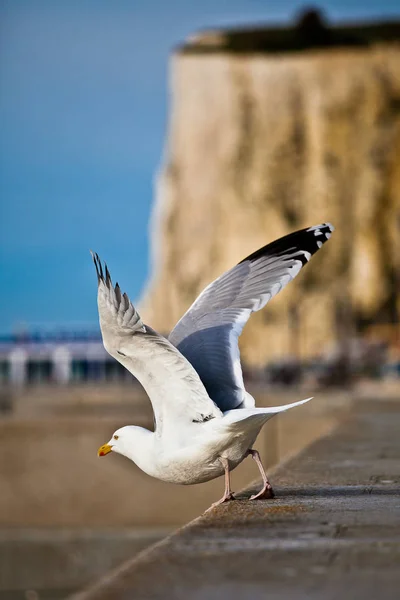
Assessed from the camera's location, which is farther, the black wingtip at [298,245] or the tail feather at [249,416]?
the black wingtip at [298,245]

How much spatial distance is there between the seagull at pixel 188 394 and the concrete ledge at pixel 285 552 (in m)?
0.27

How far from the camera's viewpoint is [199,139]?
227 feet

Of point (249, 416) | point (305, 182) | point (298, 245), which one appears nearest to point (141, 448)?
point (249, 416)

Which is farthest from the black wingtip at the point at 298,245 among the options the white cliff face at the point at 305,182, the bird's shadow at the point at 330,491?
the white cliff face at the point at 305,182

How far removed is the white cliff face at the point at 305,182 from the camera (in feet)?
195

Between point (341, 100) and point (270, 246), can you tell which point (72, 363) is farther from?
point (270, 246)

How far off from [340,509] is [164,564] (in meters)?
1.53

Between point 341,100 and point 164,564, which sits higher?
point 341,100

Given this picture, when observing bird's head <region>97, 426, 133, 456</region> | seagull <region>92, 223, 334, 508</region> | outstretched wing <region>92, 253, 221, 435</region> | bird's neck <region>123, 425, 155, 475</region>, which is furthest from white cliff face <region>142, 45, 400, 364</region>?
outstretched wing <region>92, 253, 221, 435</region>

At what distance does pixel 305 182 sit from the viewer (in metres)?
61.4

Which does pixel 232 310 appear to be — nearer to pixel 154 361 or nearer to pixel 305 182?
pixel 154 361

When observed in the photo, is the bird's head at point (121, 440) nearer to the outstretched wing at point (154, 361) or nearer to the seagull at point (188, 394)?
the seagull at point (188, 394)

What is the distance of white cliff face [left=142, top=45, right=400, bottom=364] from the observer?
59.5 metres

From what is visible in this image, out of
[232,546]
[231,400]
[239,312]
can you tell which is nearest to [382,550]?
[232,546]
